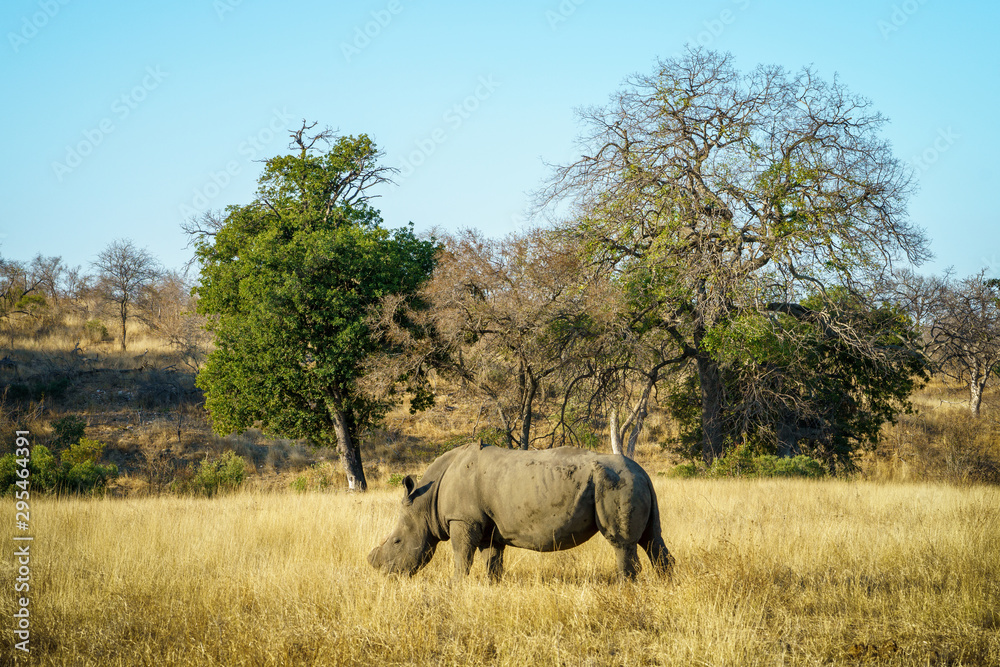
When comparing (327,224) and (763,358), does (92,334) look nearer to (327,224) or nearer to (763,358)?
(327,224)

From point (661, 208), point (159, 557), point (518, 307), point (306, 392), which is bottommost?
point (159, 557)

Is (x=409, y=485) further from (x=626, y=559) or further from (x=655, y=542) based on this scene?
(x=655, y=542)

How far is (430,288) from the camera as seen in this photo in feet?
62.1

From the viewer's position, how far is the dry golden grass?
205 inches

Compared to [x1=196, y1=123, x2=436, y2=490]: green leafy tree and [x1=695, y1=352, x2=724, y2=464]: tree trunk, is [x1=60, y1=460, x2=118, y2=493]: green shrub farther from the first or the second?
[x1=695, y1=352, x2=724, y2=464]: tree trunk

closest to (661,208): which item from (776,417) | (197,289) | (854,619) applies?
(776,417)

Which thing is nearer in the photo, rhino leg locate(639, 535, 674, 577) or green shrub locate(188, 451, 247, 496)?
rhino leg locate(639, 535, 674, 577)

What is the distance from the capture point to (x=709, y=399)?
68.7ft

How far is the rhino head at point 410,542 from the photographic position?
7695mm

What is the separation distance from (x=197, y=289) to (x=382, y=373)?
8.70 metres

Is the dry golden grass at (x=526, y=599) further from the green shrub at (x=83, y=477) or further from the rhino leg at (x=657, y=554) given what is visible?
the green shrub at (x=83, y=477)

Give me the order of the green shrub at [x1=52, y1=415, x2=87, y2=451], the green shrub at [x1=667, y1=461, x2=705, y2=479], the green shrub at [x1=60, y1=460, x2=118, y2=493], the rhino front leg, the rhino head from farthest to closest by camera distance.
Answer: the green shrub at [x1=52, y1=415, x2=87, y2=451] < the green shrub at [x1=667, y1=461, x2=705, y2=479] < the green shrub at [x1=60, y1=460, x2=118, y2=493] < the rhino head < the rhino front leg

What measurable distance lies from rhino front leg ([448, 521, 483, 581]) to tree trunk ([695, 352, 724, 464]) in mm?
14558

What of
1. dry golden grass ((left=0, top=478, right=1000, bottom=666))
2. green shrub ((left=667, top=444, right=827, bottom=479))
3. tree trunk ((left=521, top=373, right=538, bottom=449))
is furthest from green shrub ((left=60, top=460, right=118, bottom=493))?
green shrub ((left=667, top=444, right=827, bottom=479))
